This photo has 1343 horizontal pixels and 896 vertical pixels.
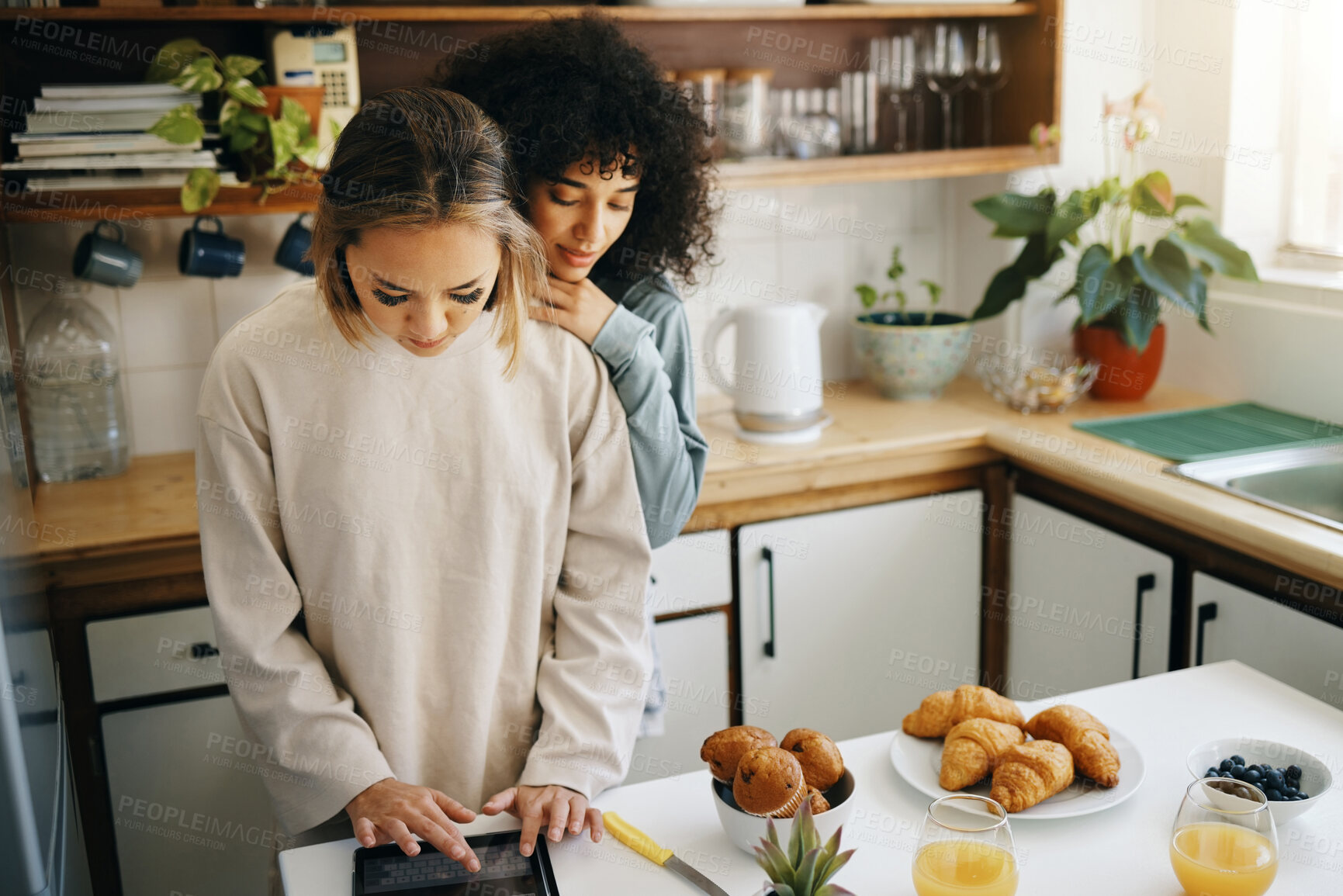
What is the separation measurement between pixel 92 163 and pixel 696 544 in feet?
3.94

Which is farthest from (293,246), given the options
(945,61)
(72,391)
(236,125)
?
(945,61)

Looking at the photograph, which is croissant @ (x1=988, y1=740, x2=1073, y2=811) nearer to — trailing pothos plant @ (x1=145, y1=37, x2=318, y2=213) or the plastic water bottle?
trailing pothos plant @ (x1=145, y1=37, x2=318, y2=213)

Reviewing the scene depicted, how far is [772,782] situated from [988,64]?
1.96 meters

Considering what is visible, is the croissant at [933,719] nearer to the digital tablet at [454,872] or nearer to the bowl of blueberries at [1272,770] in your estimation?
the bowl of blueberries at [1272,770]

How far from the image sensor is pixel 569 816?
3.56ft

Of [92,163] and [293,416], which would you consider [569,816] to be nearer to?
[293,416]

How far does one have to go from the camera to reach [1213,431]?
2.22m

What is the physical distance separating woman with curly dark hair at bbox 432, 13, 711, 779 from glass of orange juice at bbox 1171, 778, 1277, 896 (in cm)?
63

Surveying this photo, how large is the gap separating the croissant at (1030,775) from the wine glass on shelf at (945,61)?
68.2 inches

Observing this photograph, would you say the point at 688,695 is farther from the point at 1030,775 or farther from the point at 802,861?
the point at 802,861

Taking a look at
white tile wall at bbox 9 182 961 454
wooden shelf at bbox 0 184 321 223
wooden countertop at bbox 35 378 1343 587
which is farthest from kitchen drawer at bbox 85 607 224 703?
wooden shelf at bbox 0 184 321 223

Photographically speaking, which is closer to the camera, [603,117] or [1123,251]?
[603,117]

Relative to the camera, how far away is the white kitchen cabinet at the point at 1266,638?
165 cm

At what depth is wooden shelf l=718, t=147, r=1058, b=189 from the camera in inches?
87.1
